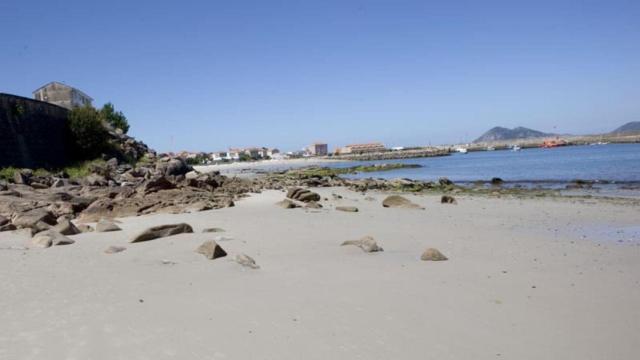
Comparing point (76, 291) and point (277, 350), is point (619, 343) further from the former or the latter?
point (76, 291)

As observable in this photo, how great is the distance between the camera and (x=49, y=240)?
959 cm

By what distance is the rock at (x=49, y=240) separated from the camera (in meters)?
9.52

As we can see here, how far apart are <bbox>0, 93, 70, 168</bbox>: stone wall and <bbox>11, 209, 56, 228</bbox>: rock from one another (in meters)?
16.5

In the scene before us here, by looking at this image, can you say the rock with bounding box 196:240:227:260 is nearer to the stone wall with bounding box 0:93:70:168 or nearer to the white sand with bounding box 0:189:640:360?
the white sand with bounding box 0:189:640:360

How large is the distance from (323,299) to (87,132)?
35727 mm

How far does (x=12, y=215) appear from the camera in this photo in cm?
1273

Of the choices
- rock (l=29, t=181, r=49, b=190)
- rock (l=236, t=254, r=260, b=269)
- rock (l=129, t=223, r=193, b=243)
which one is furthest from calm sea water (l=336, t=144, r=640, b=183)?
rock (l=236, t=254, r=260, b=269)

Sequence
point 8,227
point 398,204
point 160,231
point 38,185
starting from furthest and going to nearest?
point 38,185
point 398,204
point 8,227
point 160,231

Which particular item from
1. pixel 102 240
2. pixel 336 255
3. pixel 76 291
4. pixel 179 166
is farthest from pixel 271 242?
pixel 179 166

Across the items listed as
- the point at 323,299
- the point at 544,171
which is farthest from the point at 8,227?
the point at 544,171

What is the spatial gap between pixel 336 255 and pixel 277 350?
172 inches

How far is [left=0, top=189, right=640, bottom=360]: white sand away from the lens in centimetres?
464

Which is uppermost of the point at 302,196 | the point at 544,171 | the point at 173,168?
the point at 173,168

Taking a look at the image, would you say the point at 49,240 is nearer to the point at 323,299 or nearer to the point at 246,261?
the point at 246,261
